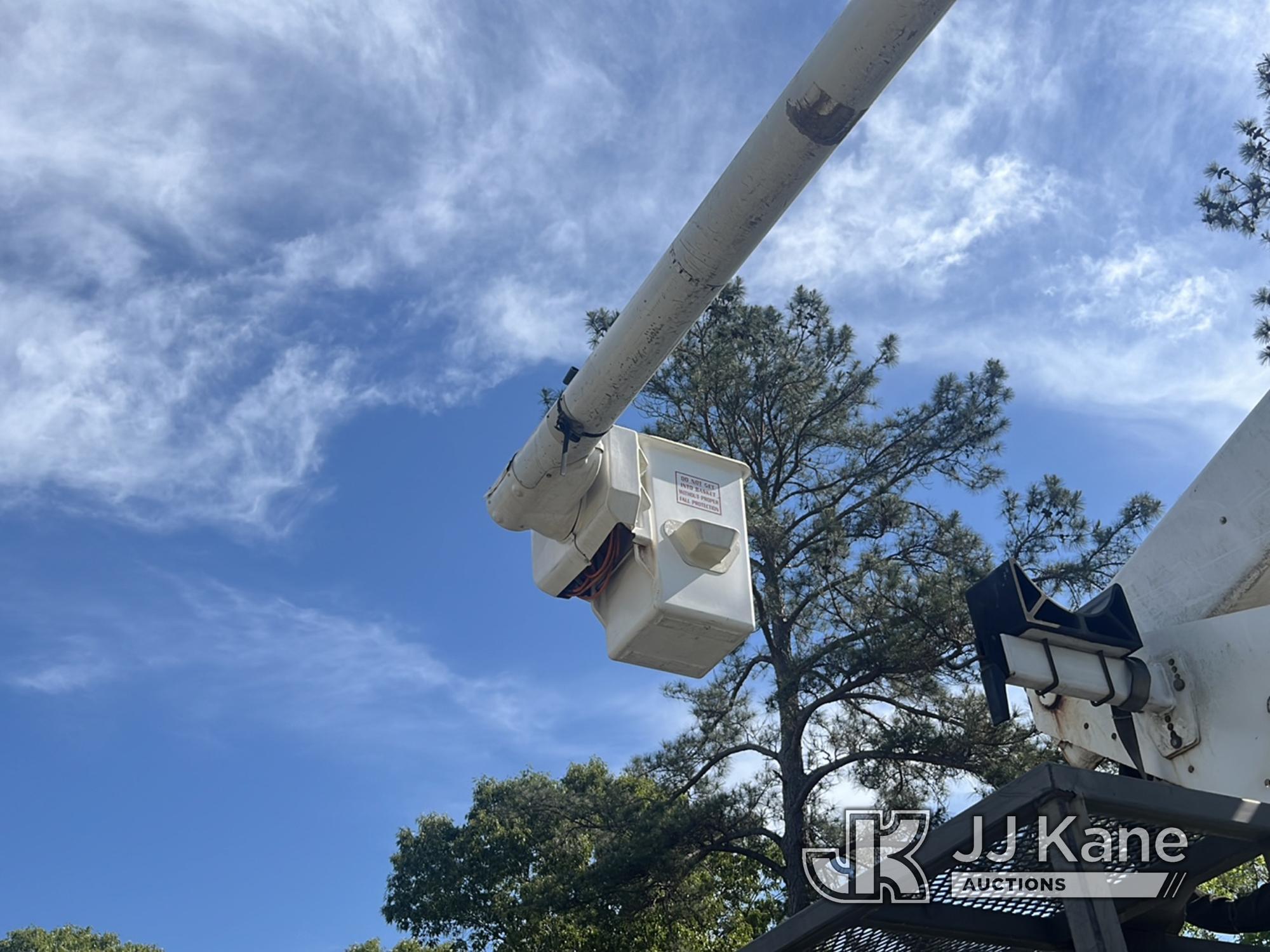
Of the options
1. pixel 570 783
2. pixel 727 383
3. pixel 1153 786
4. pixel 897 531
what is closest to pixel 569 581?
pixel 1153 786

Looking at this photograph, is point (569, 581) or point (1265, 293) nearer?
point (569, 581)

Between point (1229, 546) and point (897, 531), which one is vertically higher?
point (897, 531)

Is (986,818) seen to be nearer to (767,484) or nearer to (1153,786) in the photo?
(1153,786)

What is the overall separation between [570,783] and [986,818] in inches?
691

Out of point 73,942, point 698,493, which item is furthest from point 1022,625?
point 73,942

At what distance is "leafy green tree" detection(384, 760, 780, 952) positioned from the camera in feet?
44.0

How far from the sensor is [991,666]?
338 centimetres

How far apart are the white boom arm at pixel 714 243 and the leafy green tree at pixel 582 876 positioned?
10.7 m

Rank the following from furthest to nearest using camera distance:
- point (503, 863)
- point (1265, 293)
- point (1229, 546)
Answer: point (503, 863) → point (1265, 293) → point (1229, 546)
